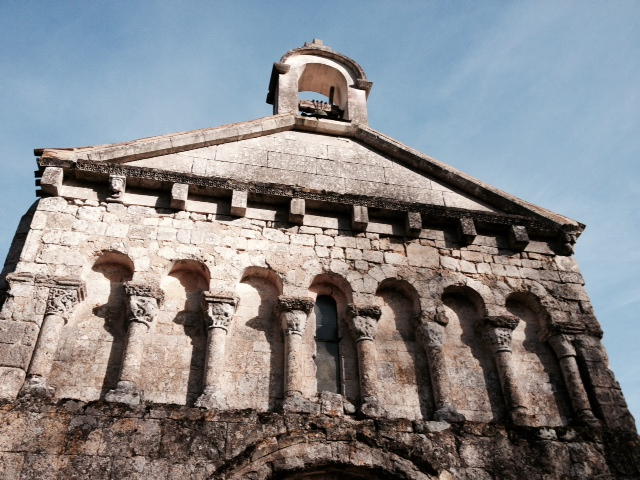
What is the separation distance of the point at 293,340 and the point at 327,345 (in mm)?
580

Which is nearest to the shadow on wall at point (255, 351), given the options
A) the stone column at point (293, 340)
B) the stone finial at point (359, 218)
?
the stone column at point (293, 340)

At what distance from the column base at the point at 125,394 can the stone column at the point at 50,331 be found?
2.02ft

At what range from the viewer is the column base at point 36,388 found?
237 inches

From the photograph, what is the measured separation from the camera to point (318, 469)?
6.04 meters

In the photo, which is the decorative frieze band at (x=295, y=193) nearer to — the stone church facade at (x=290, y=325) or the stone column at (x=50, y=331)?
the stone church facade at (x=290, y=325)

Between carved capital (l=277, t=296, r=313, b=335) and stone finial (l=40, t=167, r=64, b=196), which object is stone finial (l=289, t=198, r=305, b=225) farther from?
stone finial (l=40, t=167, r=64, b=196)

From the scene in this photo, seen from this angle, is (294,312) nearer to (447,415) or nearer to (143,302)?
(143,302)

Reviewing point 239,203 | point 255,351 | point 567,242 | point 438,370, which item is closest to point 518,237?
point 567,242

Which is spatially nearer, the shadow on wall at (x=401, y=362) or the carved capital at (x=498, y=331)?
the shadow on wall at (x=401, y=362)

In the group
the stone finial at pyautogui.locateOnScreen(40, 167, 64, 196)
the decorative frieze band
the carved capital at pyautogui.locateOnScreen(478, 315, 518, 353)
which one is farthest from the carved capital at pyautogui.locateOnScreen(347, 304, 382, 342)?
the stone finial at pyautogui.locateOnScreen(40, 167, 64, 196)

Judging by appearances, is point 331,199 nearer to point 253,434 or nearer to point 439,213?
point 439,213

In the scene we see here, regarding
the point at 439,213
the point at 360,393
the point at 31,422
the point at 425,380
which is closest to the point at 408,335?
the point at 425,380

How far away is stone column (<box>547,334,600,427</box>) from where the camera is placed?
7035 mm

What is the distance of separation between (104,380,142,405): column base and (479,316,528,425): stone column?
4208 millimetres
